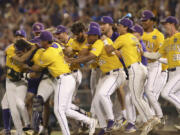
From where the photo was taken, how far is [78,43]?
8.40 meters

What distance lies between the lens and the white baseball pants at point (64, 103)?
736cm

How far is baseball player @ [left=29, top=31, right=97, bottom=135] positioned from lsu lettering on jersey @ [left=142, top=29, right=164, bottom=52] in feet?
7.30

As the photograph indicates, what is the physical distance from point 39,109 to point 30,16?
335 inches

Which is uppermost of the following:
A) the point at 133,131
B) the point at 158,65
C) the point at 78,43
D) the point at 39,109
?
the point at 78,43

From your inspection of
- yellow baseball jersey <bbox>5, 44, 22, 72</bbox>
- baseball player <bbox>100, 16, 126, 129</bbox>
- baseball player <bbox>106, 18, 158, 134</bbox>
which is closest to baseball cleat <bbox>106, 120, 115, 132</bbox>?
baseball player <bbox>106, 18, 158, 134</bbox>

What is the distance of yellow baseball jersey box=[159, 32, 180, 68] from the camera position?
25.0 ft

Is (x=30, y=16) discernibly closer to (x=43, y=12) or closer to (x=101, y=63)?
(x=43, y=12)

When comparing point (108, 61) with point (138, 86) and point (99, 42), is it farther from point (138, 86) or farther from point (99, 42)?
point (138, 86)

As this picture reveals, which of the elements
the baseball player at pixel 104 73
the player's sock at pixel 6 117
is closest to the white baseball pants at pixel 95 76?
the baseball player at pixel 104 73

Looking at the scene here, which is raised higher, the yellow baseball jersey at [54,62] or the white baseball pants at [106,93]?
the yellow baseball jersey at [54,62]

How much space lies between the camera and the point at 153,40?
8.85 meters

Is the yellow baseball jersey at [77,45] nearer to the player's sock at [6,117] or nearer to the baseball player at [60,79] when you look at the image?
the baseball player at [60,79]

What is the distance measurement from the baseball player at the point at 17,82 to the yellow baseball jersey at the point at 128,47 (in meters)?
1.85

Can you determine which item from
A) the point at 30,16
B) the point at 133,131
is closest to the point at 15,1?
the point at 30,16
